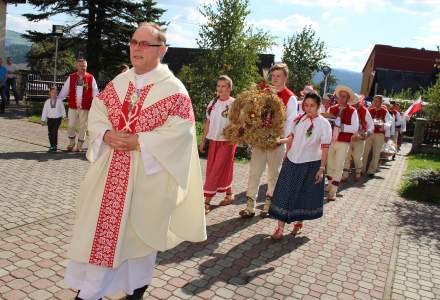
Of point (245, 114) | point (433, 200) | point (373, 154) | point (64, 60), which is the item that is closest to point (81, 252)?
point (245, 114)

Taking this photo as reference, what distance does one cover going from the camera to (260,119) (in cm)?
649

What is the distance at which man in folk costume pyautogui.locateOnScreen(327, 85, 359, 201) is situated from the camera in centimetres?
926

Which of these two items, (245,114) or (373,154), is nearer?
(245,114)

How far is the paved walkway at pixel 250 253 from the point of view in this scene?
447cm

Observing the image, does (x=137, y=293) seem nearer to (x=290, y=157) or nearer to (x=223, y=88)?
(x=290, y=157)

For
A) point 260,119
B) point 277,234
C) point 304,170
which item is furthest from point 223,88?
point 277,234

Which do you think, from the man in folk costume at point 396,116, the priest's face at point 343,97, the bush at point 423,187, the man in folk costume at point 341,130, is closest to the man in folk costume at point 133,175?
Answer: the man in folk costume at point 341,130

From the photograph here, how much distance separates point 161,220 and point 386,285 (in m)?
2.96

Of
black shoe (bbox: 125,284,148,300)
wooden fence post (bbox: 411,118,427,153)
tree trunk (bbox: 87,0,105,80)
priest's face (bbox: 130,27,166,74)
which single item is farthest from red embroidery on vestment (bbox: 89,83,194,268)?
tree trunk (bbox: 87,0,105,80)

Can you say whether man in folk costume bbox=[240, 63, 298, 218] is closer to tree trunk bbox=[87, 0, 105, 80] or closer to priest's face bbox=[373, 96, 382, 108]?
priest's face bbox=[373, 96, 382, 108]

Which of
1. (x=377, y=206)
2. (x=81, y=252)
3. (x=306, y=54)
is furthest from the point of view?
(x=306, y=54)

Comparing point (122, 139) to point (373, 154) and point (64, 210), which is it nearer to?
point (64, 210)

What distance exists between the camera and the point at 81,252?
346cm

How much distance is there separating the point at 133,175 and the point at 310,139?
10.4 feet
